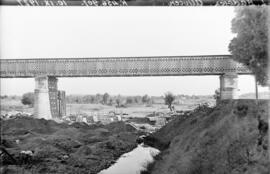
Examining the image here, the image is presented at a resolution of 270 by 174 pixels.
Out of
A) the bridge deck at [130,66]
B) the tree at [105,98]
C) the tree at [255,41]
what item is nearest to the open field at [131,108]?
the tree at [105,98]

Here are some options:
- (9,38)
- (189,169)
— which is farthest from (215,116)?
(9,38)

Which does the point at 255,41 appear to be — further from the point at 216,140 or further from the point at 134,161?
the point at 134,161

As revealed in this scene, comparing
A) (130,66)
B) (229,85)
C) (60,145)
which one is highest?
(130,66)

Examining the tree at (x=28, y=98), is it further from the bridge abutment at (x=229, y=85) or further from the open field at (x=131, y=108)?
the bridge abutment at (x=229, y=85)

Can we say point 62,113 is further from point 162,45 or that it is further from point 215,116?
point 215,116

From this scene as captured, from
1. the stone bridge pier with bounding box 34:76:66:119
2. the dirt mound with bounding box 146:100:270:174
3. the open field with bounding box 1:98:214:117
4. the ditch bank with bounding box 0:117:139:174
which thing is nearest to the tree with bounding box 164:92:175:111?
the open field with bounding box 1:98:214:117

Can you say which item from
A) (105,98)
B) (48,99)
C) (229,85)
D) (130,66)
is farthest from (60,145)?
(229,85)
